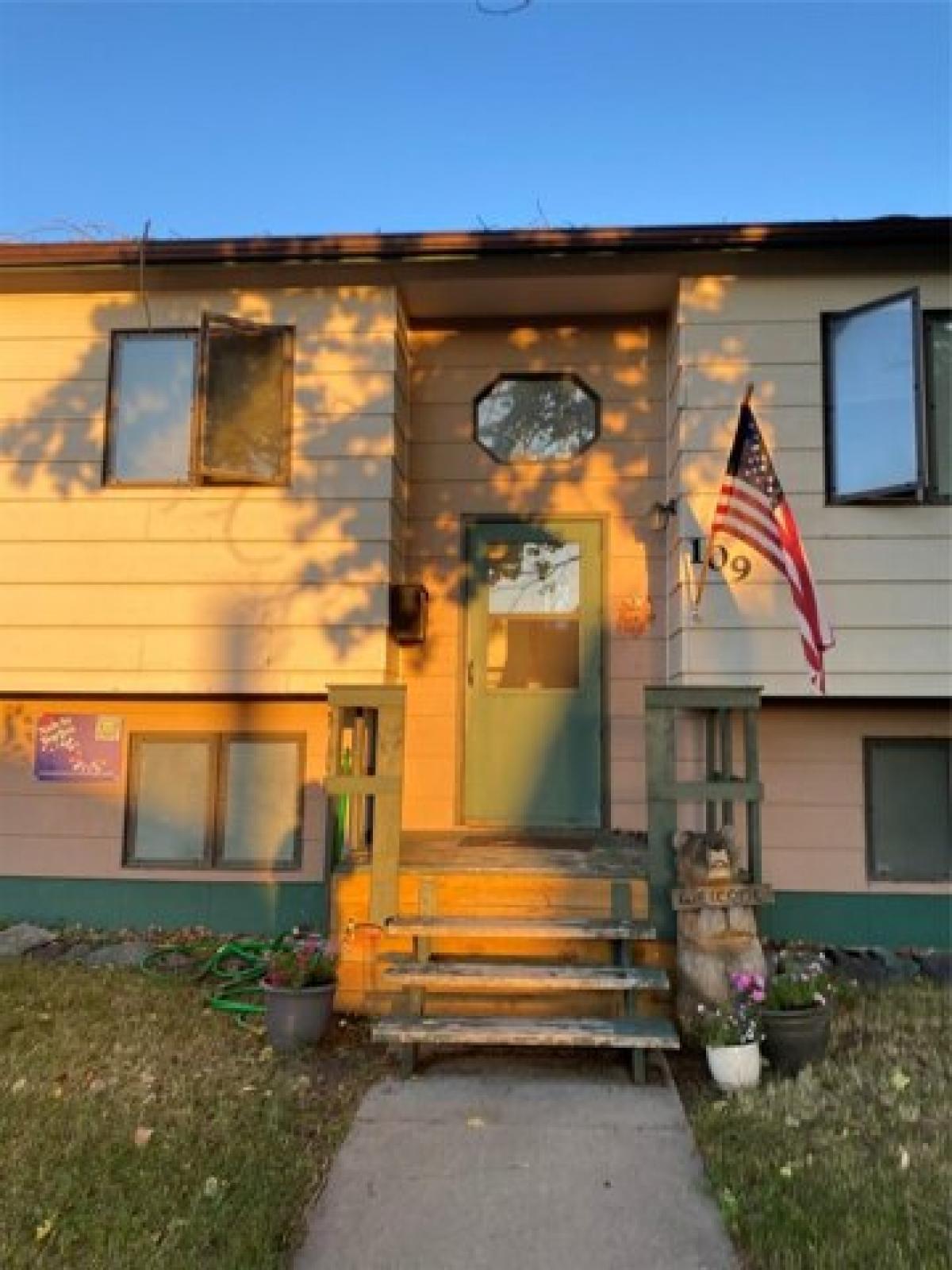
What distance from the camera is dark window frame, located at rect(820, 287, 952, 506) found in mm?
5488

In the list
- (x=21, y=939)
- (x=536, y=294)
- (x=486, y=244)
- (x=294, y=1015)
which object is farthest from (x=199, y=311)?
(x=294, y=1015)

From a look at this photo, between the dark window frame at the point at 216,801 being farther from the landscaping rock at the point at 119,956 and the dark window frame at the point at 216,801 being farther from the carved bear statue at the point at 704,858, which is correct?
the carved bear statue at the point at 704,858

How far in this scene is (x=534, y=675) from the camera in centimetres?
645

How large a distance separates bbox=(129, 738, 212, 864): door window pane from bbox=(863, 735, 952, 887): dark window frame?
4335 mm

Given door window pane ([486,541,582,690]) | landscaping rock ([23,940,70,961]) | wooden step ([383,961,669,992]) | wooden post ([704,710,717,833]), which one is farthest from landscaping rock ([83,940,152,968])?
wooden post ([704,710,717,833])

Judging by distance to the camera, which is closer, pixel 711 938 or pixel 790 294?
pixel 711 938

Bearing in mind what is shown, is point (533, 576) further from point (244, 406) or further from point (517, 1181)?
point (517, 1181)

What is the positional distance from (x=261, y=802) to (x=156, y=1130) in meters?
3.24

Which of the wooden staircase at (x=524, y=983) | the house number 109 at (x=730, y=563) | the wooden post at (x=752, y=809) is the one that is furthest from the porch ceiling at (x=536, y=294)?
the wooden staircase at (x=524, y=983)

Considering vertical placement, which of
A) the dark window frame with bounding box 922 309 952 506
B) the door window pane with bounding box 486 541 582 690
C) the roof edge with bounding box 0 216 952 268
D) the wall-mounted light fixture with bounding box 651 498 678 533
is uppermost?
the roof edge with bounding box 0 216 952 268

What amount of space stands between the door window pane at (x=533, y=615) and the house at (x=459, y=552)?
2cm

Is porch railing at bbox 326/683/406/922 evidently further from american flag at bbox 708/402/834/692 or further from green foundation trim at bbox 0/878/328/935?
american flag at bbox 708/402/834/692

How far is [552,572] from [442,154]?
3801mm

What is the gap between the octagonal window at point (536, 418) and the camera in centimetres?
666
